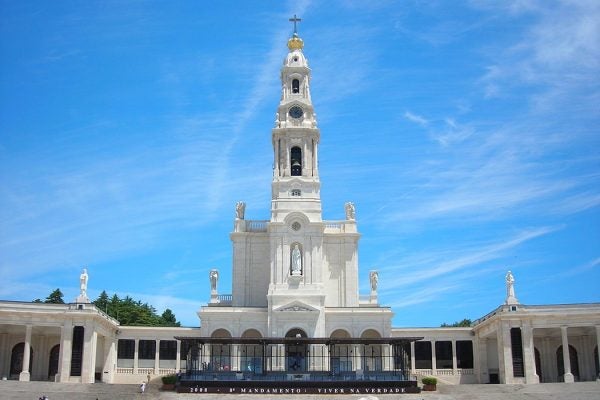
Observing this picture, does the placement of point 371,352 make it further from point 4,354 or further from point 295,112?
point 4,354

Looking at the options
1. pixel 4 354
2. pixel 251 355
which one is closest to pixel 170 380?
pixel 251 355

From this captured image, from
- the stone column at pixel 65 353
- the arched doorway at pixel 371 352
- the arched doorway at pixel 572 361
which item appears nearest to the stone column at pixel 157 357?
the stone column at pixel 65 353

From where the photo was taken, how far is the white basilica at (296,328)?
65312mm

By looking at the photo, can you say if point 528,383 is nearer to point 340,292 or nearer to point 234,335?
point 340,292

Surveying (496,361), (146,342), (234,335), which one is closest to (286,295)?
(234,335)

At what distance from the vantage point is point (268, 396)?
5662 centimetres

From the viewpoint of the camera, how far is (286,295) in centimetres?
7069

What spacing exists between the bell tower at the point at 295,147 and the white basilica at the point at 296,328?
0.38ft

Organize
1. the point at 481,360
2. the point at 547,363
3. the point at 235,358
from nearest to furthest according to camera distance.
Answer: the point at 235,358 → the point at 547,363 → the point at 481,360

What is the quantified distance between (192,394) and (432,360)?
2691 centimetres

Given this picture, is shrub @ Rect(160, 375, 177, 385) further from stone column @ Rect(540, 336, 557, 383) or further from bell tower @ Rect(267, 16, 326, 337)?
stone column @ Rect(540, 336, 557, 383)

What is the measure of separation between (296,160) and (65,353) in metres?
28.6

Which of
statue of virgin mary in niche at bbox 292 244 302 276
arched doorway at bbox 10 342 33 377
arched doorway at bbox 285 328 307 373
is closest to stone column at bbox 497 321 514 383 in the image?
arched doorway at bbox 285 328 307 373

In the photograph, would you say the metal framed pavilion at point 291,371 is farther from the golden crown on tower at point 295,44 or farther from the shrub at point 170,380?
the golden crown on tower at point 295,44
